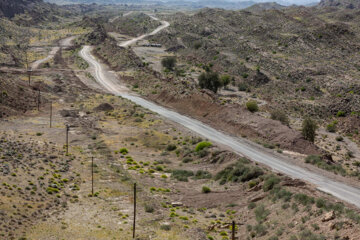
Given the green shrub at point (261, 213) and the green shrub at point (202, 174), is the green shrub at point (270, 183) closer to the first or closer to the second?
the green shrub at point (261, 213)

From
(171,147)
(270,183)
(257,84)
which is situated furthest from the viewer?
(257,84)

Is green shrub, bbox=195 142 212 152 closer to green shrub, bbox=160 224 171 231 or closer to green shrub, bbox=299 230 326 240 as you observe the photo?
green shrub, bbox=160 224 171 231

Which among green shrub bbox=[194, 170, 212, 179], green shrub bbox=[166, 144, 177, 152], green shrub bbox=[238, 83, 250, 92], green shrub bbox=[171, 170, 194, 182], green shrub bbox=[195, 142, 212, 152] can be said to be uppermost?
green shrub bbox=[195, 142, 212, 152]

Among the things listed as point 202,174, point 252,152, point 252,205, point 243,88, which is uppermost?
point 252,205

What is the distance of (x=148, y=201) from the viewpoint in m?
34.8

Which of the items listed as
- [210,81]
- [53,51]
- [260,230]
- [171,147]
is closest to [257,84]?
[210,81]

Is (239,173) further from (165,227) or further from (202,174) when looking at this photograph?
(165,227)

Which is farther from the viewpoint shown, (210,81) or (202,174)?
(210,81)

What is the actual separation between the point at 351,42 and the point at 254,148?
305ft

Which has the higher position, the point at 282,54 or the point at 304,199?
the point at 304,199

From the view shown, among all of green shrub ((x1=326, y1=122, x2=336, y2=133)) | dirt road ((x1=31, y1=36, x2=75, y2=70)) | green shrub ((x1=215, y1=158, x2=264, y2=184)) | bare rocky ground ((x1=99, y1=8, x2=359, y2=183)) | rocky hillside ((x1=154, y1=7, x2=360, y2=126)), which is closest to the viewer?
green shrub ((x1=215, y1=158, x2=264, y2=184))

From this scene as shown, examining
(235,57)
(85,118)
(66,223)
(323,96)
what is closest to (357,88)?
(323,96)

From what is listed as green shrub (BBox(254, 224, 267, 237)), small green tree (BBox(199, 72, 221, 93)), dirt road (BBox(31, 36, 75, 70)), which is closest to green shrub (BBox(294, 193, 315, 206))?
green shrub (BBox(254, 224, 267, 237))

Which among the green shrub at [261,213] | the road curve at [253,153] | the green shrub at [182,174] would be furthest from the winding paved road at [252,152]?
the green shrub at [182,174]
